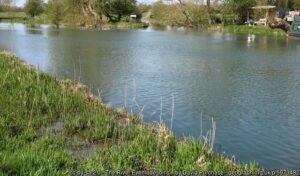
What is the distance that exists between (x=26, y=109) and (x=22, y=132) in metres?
1.51

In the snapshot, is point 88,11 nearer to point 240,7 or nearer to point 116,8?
point 116,8

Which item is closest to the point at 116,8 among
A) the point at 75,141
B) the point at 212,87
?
the point at 212,87

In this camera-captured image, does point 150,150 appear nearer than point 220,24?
Yes

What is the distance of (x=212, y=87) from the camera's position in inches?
680

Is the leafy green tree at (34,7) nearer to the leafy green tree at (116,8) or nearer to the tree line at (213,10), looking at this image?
the leafy green tree at (116,8)

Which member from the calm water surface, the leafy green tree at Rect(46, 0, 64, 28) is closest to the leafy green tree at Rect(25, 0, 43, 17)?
the leafy green tree at Rect(46, 0, 64, 28)

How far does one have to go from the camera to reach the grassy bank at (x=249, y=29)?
54438mm

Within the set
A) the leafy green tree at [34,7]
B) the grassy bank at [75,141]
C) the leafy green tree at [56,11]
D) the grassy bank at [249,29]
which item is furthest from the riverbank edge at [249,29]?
the leafy green tree at [34,7]

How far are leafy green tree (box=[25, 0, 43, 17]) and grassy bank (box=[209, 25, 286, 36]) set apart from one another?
45.5 m

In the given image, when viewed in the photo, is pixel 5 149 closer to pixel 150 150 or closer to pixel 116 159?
pixel 116 159

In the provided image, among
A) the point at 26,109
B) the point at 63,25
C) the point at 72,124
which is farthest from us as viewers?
the point at 63,25

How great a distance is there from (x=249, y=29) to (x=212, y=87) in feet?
140

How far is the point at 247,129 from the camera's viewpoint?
1142cm

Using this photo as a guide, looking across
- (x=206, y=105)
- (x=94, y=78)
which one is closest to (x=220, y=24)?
(x=94, y=78)
